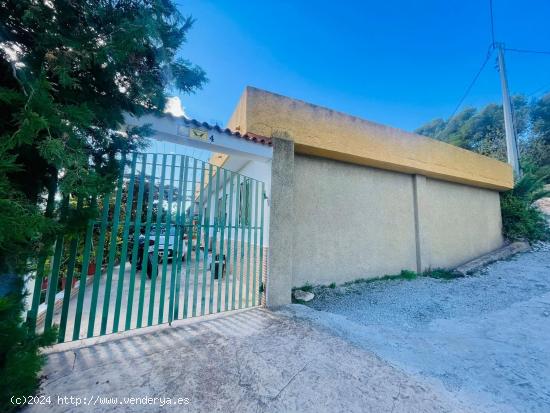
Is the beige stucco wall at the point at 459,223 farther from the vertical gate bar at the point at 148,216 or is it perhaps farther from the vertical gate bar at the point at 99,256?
the vertical gate bar at the point at 99,256

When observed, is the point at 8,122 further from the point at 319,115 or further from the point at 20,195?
the point at 319,115

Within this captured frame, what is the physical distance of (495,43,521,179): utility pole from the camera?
43.8 feet

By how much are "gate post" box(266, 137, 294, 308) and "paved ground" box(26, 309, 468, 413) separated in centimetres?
138

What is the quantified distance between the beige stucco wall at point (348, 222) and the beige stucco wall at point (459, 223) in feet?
3.98

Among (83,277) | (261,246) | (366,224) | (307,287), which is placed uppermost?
(366,224)

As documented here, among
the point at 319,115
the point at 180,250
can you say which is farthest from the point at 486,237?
the point at 180,250

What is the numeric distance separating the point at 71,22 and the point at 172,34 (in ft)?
2.88

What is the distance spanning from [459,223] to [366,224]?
5.02m

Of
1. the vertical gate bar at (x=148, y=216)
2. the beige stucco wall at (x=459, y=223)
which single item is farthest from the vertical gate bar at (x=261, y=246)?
the beige stucco wall at (x=459, y=223)

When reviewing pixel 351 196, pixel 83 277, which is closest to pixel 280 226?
pixel 351 196

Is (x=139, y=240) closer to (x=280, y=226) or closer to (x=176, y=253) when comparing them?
(x=176, y=253)

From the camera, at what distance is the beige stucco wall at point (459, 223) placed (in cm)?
855

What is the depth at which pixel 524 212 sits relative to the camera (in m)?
11.0

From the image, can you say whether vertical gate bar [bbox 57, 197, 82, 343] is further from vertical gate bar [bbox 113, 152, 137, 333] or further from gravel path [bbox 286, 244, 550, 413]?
gravel path [bbox 286, 244, 550, 413]
